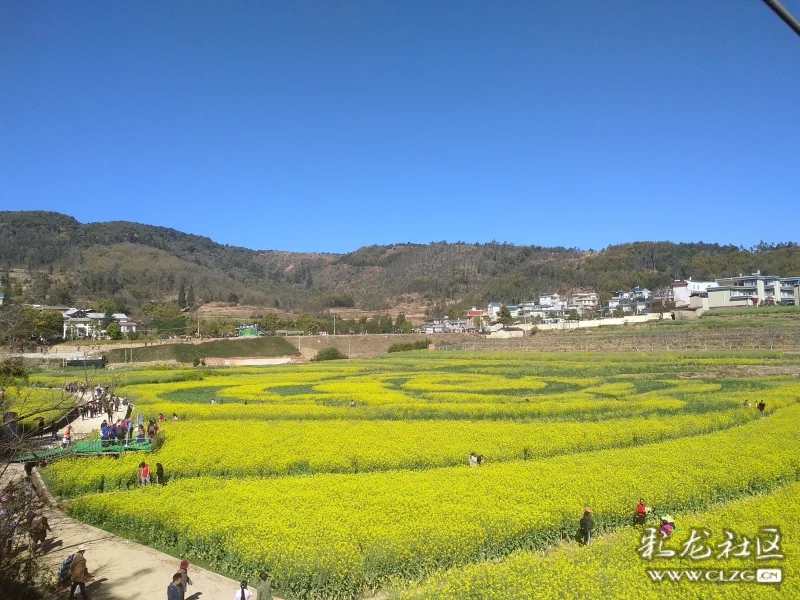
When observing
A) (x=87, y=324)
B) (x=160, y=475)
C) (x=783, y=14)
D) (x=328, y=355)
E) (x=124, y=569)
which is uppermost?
(x=783, y=14)

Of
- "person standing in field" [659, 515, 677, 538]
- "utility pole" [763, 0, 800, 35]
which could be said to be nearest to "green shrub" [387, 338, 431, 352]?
"person standing in field" [659, 515, 677, 538]

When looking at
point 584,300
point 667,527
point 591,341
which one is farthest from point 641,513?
point 584,300

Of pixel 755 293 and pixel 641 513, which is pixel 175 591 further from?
pixel 755 293

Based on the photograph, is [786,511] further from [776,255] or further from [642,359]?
[776,255]

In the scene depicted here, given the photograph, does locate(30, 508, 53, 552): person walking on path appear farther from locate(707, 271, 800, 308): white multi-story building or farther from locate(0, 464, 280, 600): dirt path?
locate(707, 271, 800, 308): white multi-story building

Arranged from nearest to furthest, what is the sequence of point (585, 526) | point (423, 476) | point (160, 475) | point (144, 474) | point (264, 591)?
point (264, 591), point (585, 526), point (423, 476), point (144, 474), point (160, 475)

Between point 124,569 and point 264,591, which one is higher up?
point 264,591

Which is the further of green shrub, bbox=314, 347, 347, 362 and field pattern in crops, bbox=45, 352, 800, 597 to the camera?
green shrub, bbox=314, 347, 347, 362

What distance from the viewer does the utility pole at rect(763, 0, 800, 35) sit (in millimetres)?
3242

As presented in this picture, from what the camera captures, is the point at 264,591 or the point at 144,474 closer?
the point at 264,591

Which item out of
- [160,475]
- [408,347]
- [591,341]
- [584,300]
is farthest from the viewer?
[584,300]

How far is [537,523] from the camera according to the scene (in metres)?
12.9

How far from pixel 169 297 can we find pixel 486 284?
101433mm

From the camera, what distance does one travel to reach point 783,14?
3.24 meters
